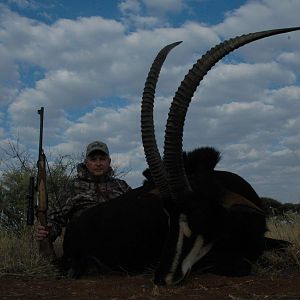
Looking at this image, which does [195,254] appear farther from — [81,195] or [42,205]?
[81,195]

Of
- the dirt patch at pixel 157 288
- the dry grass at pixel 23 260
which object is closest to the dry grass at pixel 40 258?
the dry grass at pixel 23 260

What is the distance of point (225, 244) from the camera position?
4484 millimetres

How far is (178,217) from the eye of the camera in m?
4.15

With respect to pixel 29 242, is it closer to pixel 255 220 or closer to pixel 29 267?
pixel 29 267

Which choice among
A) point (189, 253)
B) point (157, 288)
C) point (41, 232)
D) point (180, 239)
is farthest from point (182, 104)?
point (41, 232)

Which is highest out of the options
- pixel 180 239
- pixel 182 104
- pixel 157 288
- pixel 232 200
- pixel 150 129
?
pixel 182 104

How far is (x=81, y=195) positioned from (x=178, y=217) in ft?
8.87

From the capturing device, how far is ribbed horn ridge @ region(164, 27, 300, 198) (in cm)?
412

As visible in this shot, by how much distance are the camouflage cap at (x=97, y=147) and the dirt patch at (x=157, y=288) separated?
2.32 meters

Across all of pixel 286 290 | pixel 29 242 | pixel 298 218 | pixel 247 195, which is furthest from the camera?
pixel 298 218

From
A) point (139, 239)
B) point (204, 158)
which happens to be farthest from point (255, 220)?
point (139, 239)

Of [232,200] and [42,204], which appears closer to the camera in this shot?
[232,200]

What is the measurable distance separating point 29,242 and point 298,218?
399 centimetres

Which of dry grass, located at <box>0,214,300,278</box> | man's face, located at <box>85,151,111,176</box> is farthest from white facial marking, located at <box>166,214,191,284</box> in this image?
man's face, located at <box>85,151,111,176</box>
